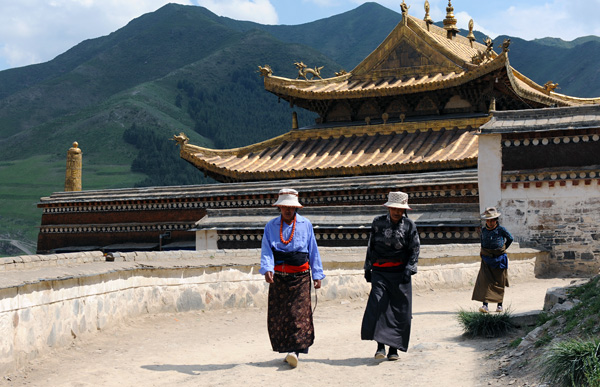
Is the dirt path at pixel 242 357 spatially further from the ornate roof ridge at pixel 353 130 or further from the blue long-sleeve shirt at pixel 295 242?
the ornate roof ridge at pixel 353 130

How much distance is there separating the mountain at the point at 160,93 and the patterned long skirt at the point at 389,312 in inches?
2437

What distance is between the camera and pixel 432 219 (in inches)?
599

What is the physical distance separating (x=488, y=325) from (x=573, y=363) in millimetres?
2530

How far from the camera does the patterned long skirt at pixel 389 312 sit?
7160 millimetres

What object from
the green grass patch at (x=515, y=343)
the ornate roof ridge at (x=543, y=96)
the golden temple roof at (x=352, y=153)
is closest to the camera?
the green grass patch at (x=515, y=343)

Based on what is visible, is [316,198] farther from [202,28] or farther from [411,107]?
[202,28]

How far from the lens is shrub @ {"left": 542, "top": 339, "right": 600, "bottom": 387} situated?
5.15m

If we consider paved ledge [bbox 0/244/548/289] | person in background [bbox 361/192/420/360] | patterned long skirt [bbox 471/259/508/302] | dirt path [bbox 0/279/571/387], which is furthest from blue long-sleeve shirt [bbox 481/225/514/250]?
person in background [bbox 361/192/420/360]

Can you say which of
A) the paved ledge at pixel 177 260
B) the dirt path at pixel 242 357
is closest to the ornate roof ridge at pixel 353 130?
the paved ledge at pixel 177 260

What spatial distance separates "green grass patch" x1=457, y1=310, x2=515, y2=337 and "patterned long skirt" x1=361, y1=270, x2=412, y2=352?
901 mm

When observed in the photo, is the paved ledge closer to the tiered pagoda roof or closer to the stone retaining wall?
the stone retaining wall

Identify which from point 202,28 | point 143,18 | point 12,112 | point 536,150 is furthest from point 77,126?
point 536,150

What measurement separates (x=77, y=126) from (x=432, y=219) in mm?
95792

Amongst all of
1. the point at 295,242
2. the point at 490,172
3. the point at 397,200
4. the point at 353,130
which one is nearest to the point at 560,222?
the point at 490,172
